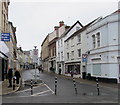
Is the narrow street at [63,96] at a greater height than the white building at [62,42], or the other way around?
the white building at [62,42]

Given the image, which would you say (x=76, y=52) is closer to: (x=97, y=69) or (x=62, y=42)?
(x=97, y=69)

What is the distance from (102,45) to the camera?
77.8ft

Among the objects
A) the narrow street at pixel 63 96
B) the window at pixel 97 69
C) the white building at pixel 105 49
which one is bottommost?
the narrow street at pixel 63 96

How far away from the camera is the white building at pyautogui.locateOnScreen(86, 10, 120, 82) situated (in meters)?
21.8

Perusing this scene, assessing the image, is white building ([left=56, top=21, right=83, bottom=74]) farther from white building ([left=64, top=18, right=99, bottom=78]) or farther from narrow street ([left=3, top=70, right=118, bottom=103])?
narrow street ([left=3, top=70, right=118, bottom=103])

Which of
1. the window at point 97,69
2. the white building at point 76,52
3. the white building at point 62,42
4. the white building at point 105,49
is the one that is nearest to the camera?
the white building at point 105,49

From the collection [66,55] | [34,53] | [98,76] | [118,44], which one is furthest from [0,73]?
[66,55]

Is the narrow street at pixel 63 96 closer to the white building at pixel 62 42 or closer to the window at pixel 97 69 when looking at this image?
the window at pixel 97 69

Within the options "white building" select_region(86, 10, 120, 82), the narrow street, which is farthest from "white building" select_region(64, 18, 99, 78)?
the narrow street

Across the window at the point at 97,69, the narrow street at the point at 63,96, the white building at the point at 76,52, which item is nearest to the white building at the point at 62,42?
the white building at the point at 76,52

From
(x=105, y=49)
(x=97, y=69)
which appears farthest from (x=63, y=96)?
(x=97, y=69)

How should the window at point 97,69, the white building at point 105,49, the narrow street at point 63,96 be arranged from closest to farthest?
the narrow street at point 63,96 → the white building at point 105,49 → the window at point 97,69

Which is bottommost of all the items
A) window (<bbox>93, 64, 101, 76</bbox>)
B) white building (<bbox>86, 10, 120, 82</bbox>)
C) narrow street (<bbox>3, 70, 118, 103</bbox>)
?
narrow street (<bbox>3, 70, 118, 103</bbox>)

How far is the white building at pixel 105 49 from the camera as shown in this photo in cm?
2180
